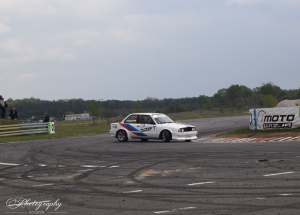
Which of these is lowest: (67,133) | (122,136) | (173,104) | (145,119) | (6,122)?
(67,133)

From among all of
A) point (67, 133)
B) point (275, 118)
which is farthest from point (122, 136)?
point (67, 133)

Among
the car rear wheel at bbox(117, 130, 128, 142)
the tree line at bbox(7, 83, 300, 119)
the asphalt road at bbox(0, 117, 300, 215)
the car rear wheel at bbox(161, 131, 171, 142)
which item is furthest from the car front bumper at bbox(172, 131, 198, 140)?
the tree line at bbox(7, 83, 300, 119)

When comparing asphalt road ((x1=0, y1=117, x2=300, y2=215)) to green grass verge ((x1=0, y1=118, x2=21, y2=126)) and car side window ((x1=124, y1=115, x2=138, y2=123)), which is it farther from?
green grass verge ((x1=0, y1=118, x2=21, y2=126))

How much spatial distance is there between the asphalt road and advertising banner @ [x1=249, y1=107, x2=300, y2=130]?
8529 millimetres

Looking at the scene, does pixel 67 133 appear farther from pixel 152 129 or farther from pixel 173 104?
pixel 173 104

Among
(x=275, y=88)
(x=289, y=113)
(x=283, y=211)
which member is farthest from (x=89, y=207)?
(x=275, y=88)

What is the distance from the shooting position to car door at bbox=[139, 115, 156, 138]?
18.9 metres

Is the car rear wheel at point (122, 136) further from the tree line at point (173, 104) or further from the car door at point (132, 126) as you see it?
the tree line at point (173, 104)

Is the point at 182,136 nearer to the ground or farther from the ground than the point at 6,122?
nearer to the ground

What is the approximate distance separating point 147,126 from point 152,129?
35cm

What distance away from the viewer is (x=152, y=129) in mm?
18938

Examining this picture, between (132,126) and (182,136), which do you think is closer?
(182,136)

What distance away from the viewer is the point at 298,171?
8.31 metres

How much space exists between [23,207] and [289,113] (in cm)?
1703
